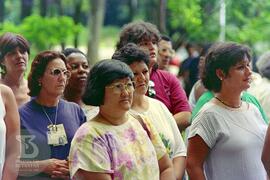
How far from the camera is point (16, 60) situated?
4.84 m

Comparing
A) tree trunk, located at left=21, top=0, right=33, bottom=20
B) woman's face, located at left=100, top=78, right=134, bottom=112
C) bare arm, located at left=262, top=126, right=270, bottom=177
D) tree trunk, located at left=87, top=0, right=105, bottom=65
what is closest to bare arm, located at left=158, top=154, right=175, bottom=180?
Result: woman's face, located at left=100, top=78, right=134, bottom=112

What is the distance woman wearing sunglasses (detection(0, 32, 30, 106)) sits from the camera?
15.8 feet

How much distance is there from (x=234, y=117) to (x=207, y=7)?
7.77m

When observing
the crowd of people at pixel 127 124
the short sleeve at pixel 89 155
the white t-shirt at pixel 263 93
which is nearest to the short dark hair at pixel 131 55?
the crowd of people at pixel 127 124

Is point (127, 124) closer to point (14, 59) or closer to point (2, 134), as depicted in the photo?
point (2, 134)

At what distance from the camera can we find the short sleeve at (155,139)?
3873 millimetres

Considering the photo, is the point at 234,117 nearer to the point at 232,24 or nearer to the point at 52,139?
the point at 52,139

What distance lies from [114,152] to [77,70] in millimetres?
1603

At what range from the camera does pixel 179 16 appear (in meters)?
11.8

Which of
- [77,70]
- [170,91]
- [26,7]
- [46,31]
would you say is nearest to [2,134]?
[77,70]

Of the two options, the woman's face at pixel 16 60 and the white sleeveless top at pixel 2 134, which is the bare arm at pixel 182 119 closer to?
the woman's face at pixel 16 60

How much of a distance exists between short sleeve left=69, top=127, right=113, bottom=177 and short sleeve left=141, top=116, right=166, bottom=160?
0.44 meters

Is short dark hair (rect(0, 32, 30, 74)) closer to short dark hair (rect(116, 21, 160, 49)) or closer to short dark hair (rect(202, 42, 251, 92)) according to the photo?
short dark hair (rect(116, 21, 160, 49))

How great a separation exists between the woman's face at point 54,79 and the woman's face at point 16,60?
377 millimetres
